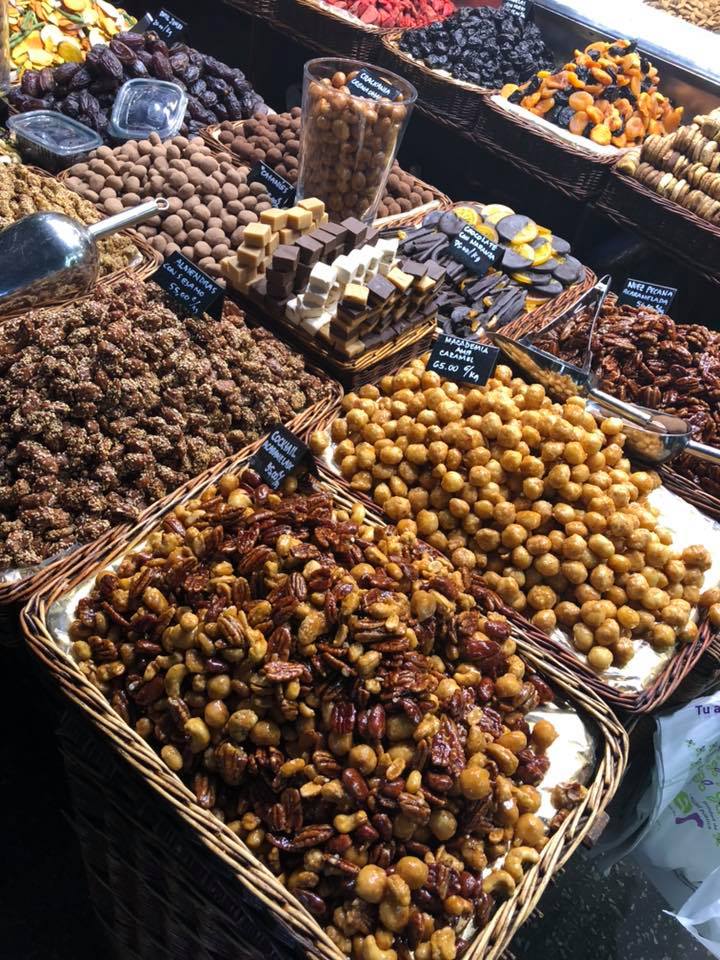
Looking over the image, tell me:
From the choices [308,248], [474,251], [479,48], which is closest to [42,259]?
[308,248]

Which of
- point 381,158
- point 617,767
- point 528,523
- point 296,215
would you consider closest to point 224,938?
point 617,767

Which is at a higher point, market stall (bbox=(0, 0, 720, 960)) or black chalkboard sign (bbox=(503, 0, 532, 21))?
black chalkboard sign (bbox=(503, 0, 532, 21))

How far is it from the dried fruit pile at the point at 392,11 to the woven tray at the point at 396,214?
1.03 metres

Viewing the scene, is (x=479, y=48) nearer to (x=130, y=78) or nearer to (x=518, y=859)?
(x=130, y=78)

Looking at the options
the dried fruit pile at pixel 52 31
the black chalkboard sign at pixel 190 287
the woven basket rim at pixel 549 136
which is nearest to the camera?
the black chalkboard sign at pixel 190 287

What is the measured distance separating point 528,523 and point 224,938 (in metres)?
1.10

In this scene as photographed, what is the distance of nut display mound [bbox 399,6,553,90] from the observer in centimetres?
359

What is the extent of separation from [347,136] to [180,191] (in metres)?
0.70

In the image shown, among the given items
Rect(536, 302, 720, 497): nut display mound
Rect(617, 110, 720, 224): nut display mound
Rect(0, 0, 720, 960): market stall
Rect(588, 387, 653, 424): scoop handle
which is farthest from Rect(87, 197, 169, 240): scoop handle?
Rect(617, 110, 720, 224): nut display mound

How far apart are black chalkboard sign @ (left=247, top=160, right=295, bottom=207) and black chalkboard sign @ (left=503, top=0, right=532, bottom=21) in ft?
6.91

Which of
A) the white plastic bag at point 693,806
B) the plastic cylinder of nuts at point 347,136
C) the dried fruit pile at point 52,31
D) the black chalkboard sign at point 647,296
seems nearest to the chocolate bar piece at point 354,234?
the plastic cylinder of nuts at point 347,136

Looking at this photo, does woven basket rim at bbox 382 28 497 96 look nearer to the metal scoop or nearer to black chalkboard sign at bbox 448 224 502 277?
black chalkboard sign at bbox 448 224 502 277

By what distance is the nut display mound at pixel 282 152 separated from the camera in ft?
10.7

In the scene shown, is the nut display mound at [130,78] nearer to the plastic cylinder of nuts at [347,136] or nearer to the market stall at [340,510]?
the market stall at [340,510]
